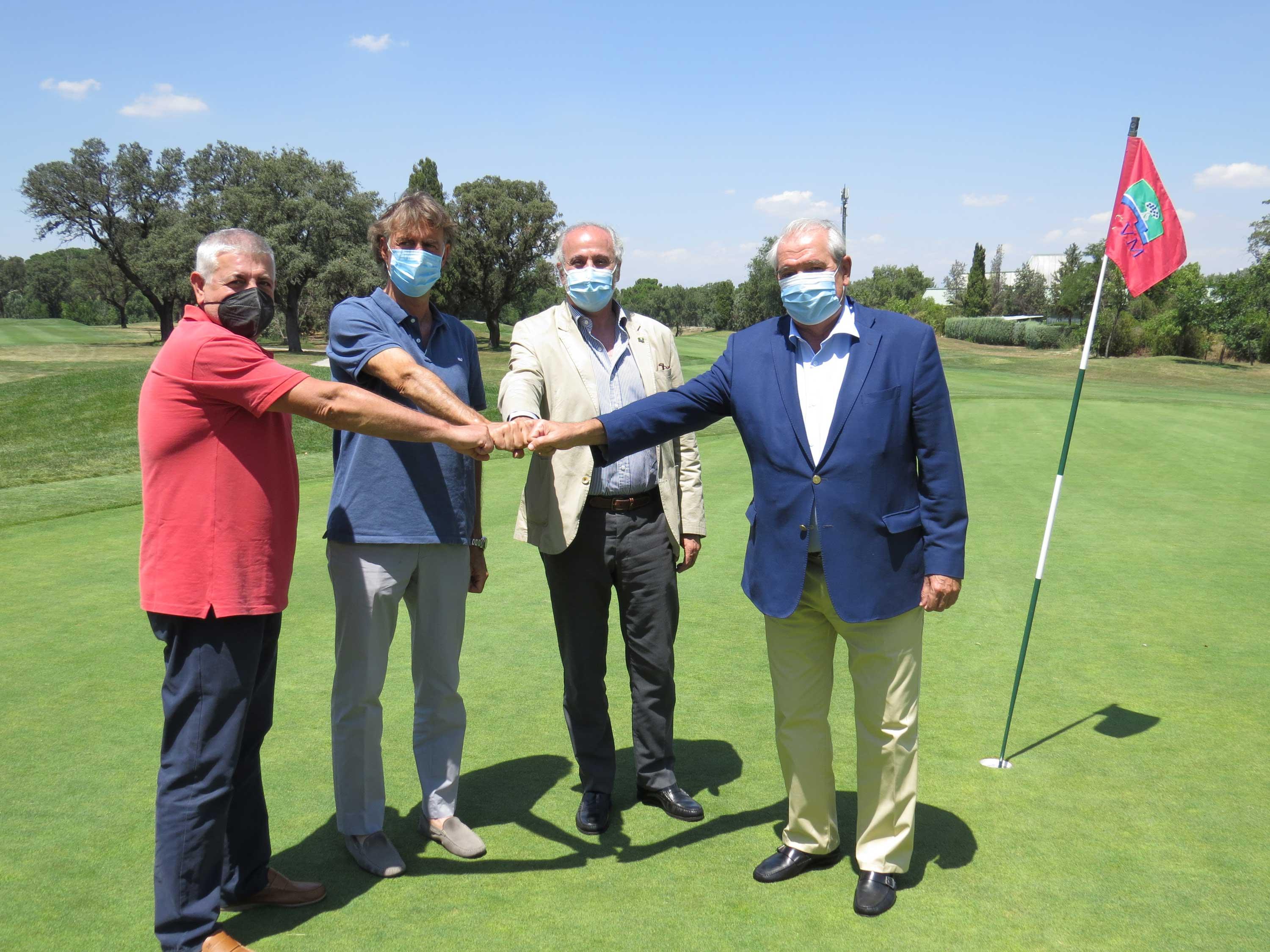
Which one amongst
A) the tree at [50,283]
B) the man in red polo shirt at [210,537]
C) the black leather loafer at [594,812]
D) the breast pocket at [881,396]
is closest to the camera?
the man in red polo shirt at [210,537]

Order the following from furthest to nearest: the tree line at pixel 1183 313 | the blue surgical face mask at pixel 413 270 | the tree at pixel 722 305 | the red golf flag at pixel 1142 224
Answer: the tree at pixel 722 305
the tree line at pixel 1183 313
the red golf flag at pixel 1142 224
the blue surgical face mask at pixel 413 270

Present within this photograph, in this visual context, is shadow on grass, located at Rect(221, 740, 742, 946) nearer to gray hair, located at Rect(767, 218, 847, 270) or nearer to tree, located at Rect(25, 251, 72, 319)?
gray hair, located at Rect(767, 218, 847, 270)

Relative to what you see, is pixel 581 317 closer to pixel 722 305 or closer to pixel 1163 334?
pixel 1163 334

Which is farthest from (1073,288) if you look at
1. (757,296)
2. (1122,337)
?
(757,296)

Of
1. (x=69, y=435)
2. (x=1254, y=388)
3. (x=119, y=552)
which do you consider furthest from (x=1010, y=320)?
(x=119, y=552)

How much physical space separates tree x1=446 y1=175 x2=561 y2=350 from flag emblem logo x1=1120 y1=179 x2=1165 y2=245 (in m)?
47.8

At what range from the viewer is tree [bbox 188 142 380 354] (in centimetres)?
4412

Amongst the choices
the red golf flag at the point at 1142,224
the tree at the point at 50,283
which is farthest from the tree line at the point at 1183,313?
the tree at the point at 50,283

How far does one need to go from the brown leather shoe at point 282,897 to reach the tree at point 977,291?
6928 centimetres

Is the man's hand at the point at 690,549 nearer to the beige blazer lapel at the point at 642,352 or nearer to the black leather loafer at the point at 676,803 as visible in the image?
the beige blazer lapel at the point at 642,352

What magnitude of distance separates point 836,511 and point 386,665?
154 cm

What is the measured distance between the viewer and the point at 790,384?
3016mm

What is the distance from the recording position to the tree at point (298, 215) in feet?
145

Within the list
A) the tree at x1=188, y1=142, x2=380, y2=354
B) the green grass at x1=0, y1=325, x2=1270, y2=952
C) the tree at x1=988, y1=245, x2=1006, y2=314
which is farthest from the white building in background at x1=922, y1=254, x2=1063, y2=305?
the green grass at x1=0, y1=325, x2=1270, y2=952
